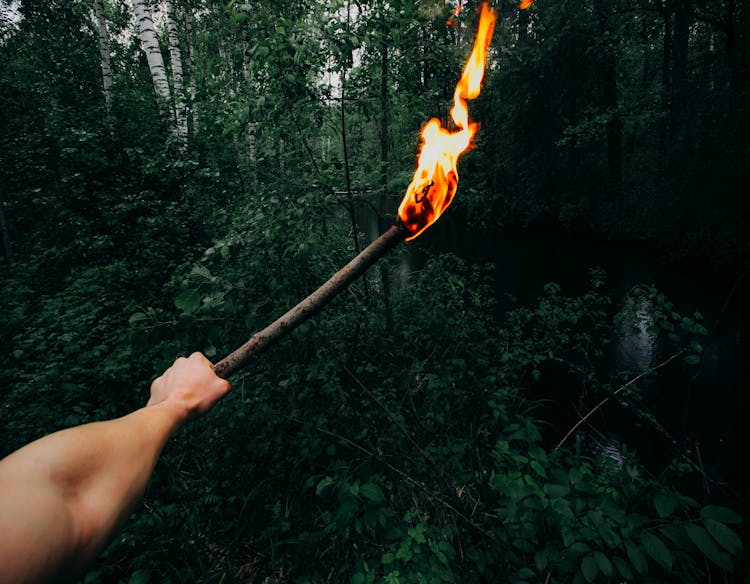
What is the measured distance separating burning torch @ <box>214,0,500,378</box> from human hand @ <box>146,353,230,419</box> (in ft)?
0.17

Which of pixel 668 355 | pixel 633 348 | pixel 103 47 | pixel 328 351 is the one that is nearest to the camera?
pixel 328 351

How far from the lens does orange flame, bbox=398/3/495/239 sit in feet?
4.26

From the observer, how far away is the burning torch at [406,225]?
4.02 feet

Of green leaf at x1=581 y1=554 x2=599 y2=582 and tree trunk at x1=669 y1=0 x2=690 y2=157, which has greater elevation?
tree trunk at x1=669 y1=0 x2=690 y2=157

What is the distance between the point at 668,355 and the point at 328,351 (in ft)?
25.7

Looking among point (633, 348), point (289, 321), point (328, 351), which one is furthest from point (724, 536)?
point (633, 348)

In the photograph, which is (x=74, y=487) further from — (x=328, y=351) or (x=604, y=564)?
(x=328, y=351)

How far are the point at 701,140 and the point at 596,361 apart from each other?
10.2 meters

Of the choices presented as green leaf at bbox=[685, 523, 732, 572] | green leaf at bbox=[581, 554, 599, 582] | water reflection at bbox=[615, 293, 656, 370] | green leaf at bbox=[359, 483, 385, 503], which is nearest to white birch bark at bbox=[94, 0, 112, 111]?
green leaf at bbox=[359, 483, 385, 503]

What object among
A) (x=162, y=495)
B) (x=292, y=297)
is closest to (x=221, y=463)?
(x=162, y=495)

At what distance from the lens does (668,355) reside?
24.8 ft

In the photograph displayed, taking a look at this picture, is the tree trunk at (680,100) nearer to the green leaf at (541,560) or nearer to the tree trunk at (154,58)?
the green leaf at (541,560)

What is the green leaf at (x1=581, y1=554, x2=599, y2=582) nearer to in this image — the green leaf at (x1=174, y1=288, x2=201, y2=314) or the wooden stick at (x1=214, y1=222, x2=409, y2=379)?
the wooden stick at (x1=214, y1=222, x2=409, y2=379)

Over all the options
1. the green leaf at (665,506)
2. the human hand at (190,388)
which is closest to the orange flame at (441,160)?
the human hand at (190,388)
